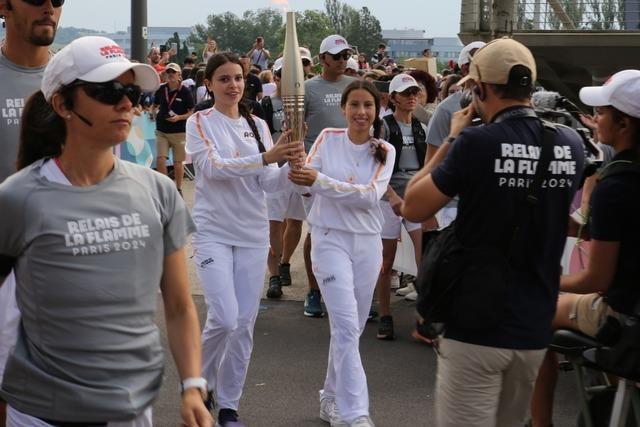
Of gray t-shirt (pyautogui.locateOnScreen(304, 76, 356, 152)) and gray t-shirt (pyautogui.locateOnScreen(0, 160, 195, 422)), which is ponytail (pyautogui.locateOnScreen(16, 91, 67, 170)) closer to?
gray t-shirt (pyautogui.locateOnScreen(0, 160, 195, 422))

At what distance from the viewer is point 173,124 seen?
56.5 feet

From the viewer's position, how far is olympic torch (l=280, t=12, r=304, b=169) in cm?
590

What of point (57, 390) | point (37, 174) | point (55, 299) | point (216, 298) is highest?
point (37, 174)

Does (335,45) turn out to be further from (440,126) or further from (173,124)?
(173,124)

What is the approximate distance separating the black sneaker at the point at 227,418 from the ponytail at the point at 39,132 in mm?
3131

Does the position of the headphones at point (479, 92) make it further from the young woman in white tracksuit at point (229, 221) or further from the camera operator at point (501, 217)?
the young woman in white tracksuit at point (229, 221)

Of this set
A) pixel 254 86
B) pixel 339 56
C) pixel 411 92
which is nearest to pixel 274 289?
pixel 339 56

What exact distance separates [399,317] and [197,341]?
6127mm

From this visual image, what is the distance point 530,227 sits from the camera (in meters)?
3.99

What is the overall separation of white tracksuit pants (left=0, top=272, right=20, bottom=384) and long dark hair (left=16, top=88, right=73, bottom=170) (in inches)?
15.8

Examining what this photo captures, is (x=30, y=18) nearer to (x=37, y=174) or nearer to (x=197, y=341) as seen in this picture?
(x=37, y=174)

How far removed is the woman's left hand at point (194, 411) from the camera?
321 centimetres

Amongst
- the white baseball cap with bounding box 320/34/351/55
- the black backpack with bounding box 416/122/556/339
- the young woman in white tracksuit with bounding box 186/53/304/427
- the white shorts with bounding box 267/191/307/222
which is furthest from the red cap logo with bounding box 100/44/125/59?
the white shorts with bounding box 267/191/307/222

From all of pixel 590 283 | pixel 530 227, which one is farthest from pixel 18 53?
pixel 590 283
